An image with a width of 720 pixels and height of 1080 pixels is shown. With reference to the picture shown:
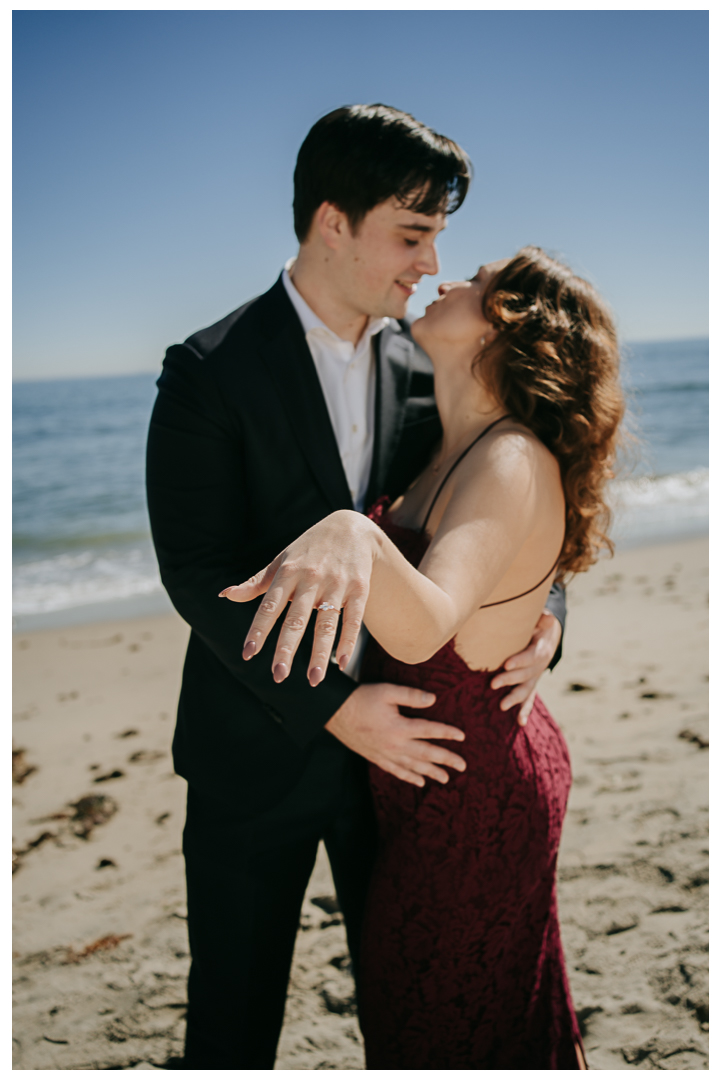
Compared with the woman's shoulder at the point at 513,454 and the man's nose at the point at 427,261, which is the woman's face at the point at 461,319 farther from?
the woman's shoulder at the point at 513,454

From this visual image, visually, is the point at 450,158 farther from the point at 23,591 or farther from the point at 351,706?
the point at 23,591

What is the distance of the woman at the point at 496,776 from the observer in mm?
2062

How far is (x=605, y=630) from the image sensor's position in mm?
6816

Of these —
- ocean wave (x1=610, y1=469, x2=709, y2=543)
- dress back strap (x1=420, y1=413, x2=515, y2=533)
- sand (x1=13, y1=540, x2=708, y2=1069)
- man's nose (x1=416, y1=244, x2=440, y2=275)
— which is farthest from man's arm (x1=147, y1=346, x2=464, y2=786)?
ocean wave (x1=610, y1=469, x2=709, y2=543)

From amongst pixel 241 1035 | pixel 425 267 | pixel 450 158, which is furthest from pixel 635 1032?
pixel 450 158

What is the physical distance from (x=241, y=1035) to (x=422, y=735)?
1.15 meters

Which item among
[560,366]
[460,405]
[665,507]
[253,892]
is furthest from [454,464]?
[665,507]

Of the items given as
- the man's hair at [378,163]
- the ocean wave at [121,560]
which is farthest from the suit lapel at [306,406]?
the ocean wave at [121,560]

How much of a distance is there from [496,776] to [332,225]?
184 centimetres

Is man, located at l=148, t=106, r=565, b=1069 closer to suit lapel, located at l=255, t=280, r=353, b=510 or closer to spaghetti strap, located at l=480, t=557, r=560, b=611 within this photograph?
suit lapel, located at l=255, t=280, r=353, b=510

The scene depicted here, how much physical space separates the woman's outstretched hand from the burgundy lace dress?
912mm

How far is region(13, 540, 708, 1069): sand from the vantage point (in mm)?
2713

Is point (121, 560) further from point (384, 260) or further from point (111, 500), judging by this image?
point (384, 260)

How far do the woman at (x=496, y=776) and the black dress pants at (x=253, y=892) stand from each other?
18cm
